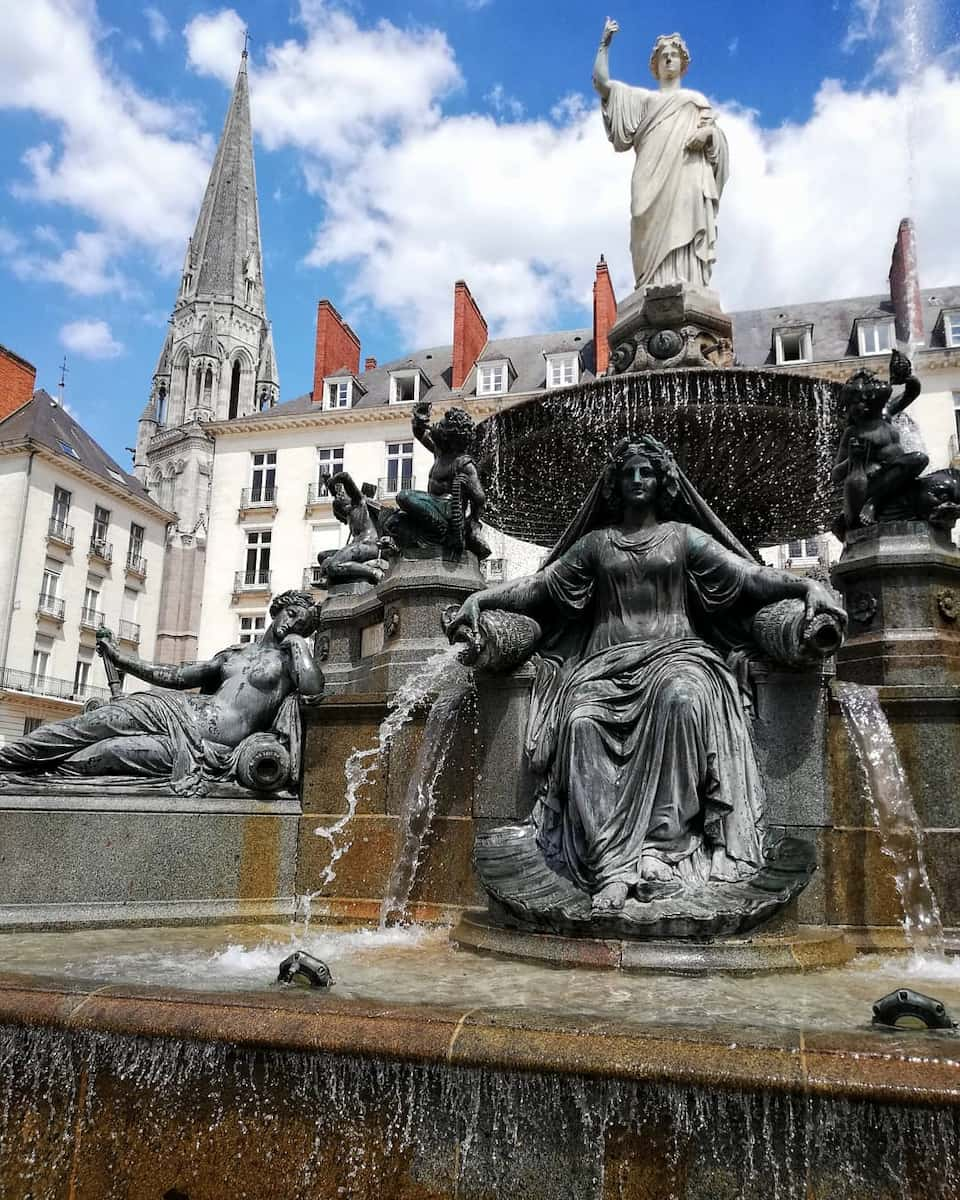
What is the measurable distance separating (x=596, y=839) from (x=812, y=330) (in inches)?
1627

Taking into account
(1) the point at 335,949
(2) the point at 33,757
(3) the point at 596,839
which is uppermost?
(2) the point at 33,757

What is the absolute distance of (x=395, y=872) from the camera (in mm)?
6723

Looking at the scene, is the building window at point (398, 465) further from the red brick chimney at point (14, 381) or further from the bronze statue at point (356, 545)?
the bronze statue at point (356, 545)

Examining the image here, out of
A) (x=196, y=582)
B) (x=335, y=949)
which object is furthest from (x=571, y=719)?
(x=196, y=582)

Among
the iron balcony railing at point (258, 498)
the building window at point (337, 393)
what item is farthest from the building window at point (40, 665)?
the building window at point (337, 393)

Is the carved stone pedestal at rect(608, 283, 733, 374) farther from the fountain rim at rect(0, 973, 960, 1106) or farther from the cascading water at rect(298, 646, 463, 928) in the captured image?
the fountain rim at rect(0, 973, 960, 1106)

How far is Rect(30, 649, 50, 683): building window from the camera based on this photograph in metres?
44.3

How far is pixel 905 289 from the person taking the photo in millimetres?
40938

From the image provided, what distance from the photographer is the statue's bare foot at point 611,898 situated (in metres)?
4.97

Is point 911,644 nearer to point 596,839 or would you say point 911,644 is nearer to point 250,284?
point 596,839

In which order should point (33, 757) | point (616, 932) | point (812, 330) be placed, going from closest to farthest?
1. point (616, 932)
2. point (33, 757)
3. point (812, 330)

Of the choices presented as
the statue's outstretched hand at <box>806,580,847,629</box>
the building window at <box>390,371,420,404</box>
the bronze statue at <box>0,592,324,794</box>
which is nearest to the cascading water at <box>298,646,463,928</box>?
the bronze statue at <box>0,592,324,794</box>

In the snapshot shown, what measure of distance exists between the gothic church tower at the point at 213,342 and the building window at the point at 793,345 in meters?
39.2

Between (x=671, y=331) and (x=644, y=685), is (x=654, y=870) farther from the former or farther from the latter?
(x=671, y=331)
